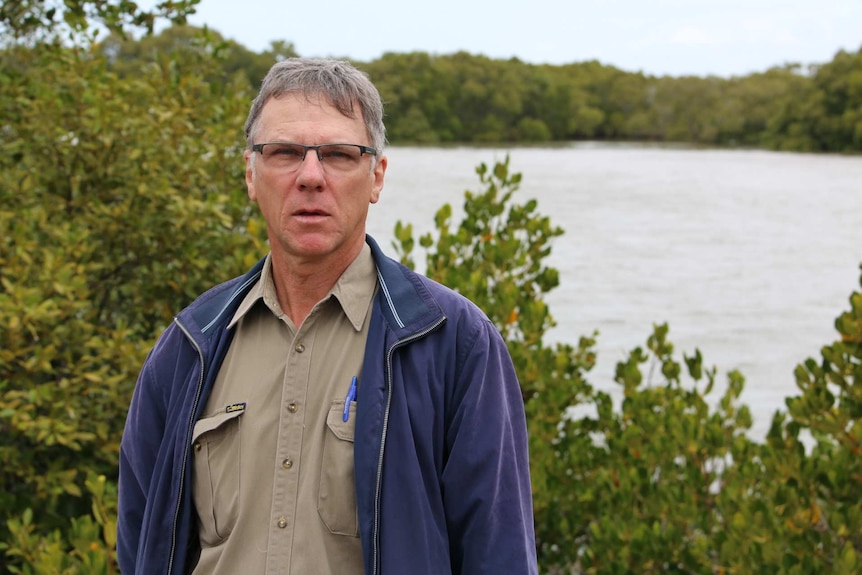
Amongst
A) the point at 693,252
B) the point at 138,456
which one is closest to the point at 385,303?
the point at 138,456

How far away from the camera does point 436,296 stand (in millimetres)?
2082

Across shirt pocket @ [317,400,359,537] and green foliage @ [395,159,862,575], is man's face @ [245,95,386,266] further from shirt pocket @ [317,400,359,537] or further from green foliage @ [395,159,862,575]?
green foliage @ [395,159,862,575]

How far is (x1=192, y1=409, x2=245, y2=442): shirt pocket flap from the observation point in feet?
6.73

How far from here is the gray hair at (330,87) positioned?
2.06 metres

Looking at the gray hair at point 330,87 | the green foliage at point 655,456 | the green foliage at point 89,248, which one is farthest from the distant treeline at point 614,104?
the gray hair at point 330,87

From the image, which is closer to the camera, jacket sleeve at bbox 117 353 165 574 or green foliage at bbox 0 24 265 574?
jacket sleeve at bbox 117 353 165 574

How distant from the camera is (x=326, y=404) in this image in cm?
202

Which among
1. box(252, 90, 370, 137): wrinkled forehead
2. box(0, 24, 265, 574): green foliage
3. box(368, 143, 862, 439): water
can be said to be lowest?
box(368, 143, 862, 439): water

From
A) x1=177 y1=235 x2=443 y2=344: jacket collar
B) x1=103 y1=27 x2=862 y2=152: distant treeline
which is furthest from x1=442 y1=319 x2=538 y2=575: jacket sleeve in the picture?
x1=103 y1=27 x2=862 y2=152: distant treeline

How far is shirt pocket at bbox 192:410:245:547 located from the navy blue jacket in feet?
0.09

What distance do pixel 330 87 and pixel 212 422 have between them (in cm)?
73

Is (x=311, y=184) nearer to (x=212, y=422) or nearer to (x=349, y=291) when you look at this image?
(x=349, y=291)

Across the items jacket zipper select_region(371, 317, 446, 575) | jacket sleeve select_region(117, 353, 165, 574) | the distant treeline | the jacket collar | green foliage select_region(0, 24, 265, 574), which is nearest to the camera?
jacket zipper select_region(371, 317, 446, 575)

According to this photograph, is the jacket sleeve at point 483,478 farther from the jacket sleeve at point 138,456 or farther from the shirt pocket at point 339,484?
the jacket sleeve at point 138,456
